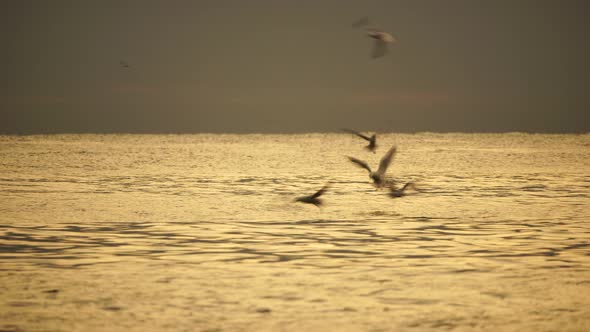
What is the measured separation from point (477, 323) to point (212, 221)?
7.26 meters

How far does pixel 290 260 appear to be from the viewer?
379 inches

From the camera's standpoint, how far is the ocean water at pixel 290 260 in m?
6.97

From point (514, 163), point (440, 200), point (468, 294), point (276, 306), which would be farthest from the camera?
point (514, 163)

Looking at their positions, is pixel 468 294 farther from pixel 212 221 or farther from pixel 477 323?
pixel 212 221

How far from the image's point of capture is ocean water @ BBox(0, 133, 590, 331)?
697 cm

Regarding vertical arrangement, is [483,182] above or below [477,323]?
above

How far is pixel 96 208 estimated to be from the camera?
15.3 metres

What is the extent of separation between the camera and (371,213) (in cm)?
1470

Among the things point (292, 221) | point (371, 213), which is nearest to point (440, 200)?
point (371, 213)

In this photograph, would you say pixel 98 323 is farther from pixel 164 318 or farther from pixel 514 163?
pixel 514 163

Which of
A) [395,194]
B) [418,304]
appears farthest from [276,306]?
[395,194]

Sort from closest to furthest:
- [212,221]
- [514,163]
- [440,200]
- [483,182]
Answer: [212,221]
[440,200]
[483,182]
[514,163]

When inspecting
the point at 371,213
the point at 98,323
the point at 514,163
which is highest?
the point at 514,163

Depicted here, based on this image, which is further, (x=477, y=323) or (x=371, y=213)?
(x=371, y=213)
